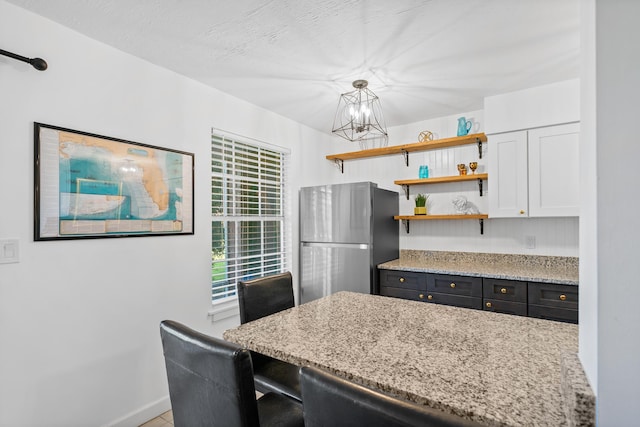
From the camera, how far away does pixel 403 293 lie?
3082 mm

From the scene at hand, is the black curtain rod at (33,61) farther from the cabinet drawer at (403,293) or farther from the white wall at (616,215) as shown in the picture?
the cabinet drawer at (403,293)

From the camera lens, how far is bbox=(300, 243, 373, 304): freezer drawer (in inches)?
124

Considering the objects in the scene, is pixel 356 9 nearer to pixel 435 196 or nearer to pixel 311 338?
pixel 311 338

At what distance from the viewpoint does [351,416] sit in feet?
2.15

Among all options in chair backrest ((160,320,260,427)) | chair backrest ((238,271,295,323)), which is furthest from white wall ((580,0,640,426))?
chair backrest ((238,271,295,323))

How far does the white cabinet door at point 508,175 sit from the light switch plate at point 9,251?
11.1 feet

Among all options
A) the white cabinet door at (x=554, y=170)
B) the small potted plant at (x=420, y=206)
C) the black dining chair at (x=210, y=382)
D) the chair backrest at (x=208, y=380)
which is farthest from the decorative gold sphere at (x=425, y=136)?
the chair backrest at (x=208, y=380)

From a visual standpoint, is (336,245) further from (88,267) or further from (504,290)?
(88,267)

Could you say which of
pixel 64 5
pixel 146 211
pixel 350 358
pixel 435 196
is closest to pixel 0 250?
pixel 146 211

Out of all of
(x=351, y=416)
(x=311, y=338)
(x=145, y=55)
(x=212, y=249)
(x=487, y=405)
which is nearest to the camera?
(x=351, y=416)

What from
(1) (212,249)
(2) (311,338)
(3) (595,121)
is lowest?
(2) (311,338)

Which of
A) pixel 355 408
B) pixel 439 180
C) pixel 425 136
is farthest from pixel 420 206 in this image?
pixel 355 408

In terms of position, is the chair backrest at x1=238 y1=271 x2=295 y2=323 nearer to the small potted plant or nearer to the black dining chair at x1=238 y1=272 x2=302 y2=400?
the black dining chair at x1=238 y1=272 x2=302 y2=400

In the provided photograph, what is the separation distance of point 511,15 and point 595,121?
1.47m
